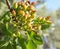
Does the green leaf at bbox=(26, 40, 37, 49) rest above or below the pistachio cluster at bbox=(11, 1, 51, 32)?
below

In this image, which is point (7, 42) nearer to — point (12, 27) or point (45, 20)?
point (12, 27)

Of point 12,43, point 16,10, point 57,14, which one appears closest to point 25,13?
point 16,10

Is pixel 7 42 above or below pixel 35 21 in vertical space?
below

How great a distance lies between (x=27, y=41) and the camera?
1.43m

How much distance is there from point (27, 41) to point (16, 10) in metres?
0.18

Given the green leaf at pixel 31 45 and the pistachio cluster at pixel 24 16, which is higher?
the pistachio cluster at pixel 24 16

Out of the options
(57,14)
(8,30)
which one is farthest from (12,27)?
(57,14)

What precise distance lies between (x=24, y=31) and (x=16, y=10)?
125 millimetres

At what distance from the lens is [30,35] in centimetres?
143

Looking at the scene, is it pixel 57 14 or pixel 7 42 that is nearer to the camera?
pixel 7 42

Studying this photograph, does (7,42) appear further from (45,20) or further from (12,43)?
(45,20)

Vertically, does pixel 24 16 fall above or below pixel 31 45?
above

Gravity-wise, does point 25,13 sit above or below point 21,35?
above

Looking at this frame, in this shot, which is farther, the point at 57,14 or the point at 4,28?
the point at 57,14
